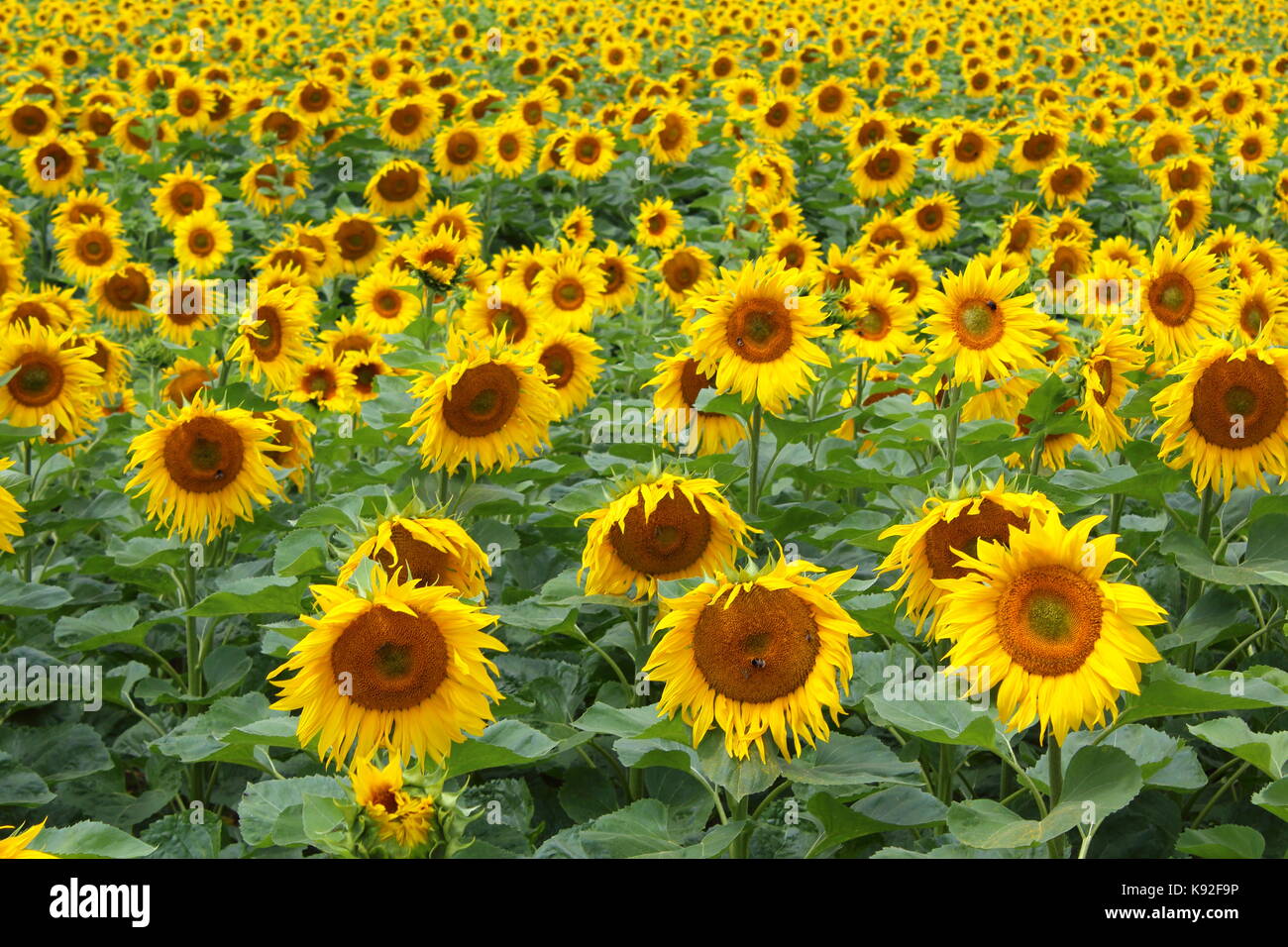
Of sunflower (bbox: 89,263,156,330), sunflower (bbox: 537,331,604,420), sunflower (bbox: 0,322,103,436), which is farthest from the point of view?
sunflower (bbox: 89,263,156,330)

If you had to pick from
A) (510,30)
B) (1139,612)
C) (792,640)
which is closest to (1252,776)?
(1139,612)

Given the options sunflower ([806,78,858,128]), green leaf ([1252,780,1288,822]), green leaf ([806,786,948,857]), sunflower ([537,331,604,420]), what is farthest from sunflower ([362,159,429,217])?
green leaf ([1252,780,1288,822])

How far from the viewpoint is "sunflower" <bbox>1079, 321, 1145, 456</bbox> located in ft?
13.5

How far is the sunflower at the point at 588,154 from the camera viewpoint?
10141 mm

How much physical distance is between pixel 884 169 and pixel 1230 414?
660 centimetres

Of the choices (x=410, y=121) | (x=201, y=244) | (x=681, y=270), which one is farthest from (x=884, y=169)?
(x=201, y=244)

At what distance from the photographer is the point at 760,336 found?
4.29 metres

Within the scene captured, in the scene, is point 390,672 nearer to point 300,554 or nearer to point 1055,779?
point 300,554

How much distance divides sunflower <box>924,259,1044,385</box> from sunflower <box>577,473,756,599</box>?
1.31 meters

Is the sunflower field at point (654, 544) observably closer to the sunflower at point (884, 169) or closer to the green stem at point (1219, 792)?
the green stem at point (1219, 792)

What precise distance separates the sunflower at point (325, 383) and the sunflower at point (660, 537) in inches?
105

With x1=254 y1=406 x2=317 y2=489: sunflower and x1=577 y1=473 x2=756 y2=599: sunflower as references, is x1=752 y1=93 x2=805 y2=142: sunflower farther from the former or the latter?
x1=577 y1=473 x2=756 y2=599: sunflower

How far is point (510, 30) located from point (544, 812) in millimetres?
16113

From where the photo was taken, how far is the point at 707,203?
32.2 ft
